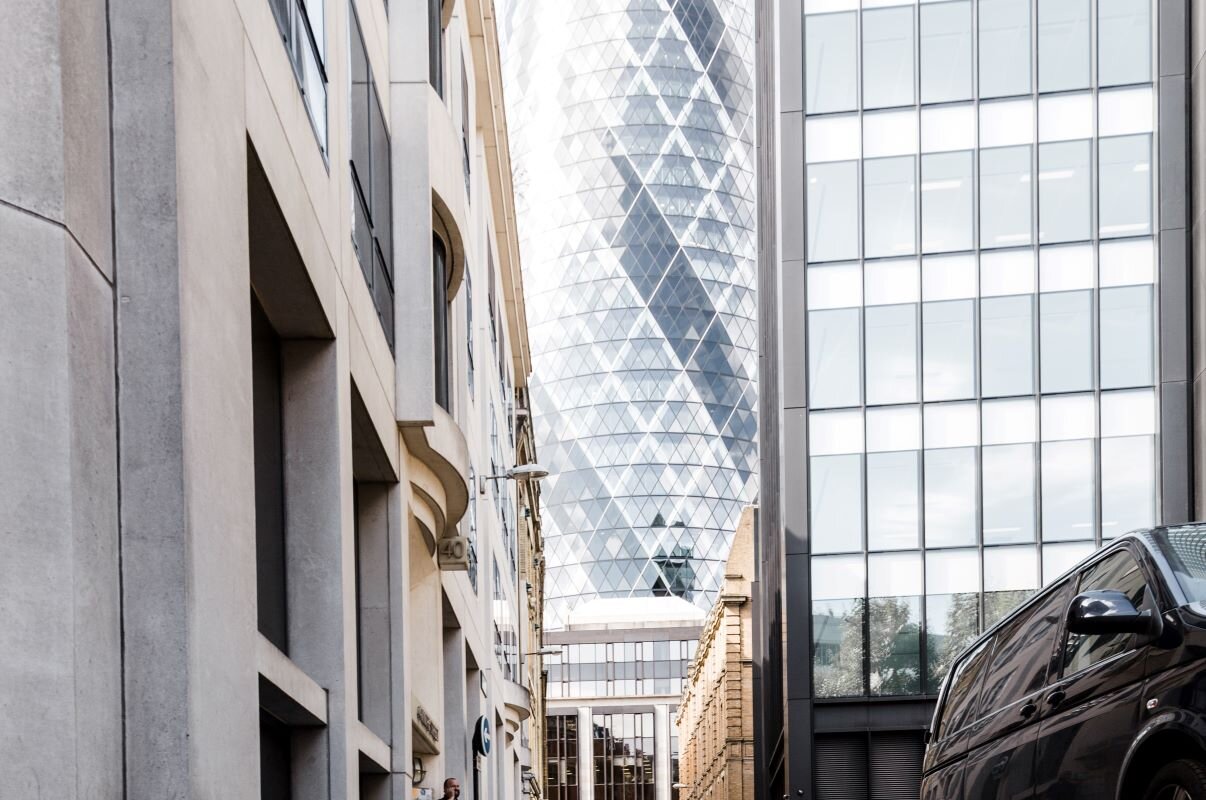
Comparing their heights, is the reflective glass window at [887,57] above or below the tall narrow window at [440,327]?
above

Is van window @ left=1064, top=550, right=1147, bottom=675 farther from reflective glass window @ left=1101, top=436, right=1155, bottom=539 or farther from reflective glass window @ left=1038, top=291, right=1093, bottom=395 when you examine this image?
reflective glass window @ left=1038, top=291, right=1093, bottom=395

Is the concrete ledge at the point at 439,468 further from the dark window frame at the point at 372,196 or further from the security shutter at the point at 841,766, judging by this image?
the security shutter at the point at 841,766

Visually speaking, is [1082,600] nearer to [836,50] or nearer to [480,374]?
[480,374]

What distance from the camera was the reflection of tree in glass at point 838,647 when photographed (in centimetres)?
3281

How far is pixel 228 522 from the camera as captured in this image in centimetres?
733

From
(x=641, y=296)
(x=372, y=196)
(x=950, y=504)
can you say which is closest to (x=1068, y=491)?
(x=950, y=504)

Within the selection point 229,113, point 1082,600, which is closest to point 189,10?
point 229,113

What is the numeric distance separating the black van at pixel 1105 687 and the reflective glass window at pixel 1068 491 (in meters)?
24.6

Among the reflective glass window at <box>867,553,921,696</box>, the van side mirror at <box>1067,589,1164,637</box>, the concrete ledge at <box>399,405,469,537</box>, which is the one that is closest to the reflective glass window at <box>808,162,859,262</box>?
the reflective glass window at <box>867,553,921,696</box>

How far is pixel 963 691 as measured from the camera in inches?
383

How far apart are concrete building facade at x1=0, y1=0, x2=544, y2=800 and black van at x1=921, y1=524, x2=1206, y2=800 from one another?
371 centimetres

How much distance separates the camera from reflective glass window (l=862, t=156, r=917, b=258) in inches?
1329

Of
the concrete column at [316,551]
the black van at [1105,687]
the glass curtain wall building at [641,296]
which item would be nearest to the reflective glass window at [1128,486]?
the concrete column at [316,551]

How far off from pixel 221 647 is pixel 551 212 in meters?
149
